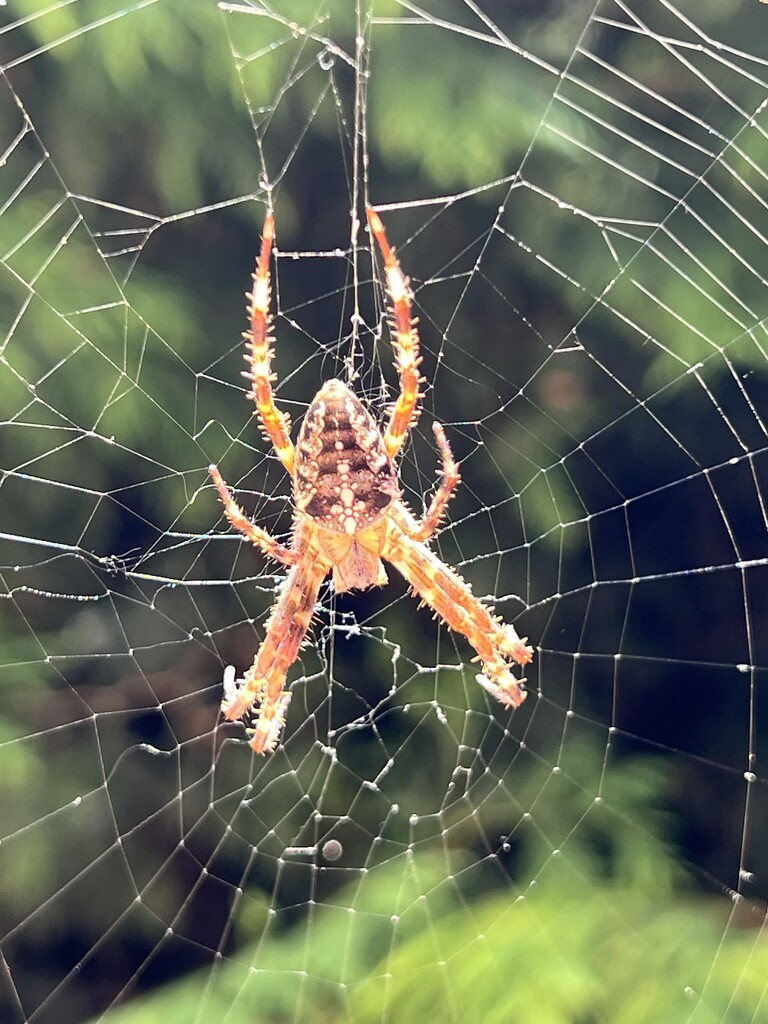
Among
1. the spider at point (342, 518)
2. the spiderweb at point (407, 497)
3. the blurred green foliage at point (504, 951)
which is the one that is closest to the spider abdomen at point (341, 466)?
the spider at point (342, 518)

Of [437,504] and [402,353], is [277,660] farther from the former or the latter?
[402,353]

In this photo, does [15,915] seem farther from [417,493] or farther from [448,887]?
[417,493]

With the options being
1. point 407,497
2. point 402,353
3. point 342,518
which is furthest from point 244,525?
point 407,497

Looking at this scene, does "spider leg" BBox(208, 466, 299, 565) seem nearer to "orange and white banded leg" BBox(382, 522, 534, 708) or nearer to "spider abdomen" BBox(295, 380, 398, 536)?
"spider abdomen" BBox(295, 380, 398, 536)

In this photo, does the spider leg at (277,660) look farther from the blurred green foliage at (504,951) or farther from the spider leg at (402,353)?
the blurred green foliage at (504,951)

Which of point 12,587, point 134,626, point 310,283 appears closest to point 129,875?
point 134,626

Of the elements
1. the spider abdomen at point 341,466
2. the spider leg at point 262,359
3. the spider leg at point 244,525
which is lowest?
the spider leg at point 244,525
